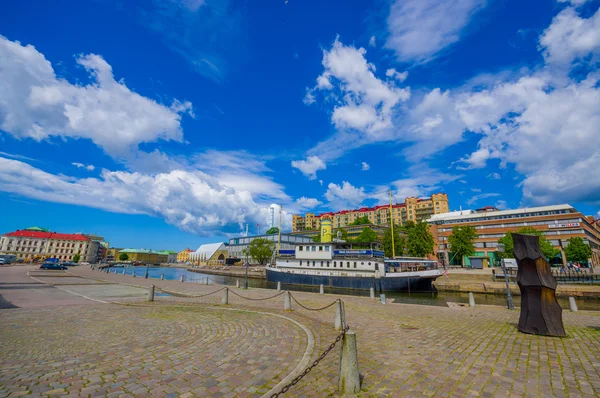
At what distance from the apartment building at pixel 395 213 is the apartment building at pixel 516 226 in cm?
2128

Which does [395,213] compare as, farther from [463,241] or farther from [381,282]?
[381,282]

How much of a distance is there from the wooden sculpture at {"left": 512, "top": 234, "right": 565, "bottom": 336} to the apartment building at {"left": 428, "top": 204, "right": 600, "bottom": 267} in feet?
193

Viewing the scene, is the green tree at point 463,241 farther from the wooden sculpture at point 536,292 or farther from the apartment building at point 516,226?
the wooden sculpture at point 536,292

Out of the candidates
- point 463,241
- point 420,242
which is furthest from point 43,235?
point 463,241

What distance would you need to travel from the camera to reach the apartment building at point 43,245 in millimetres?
105688

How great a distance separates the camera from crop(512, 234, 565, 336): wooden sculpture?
9125 millimetres

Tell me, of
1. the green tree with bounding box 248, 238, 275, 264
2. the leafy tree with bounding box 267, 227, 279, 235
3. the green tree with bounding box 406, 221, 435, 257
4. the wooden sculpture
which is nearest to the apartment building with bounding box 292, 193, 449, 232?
the leafy tree with bounding box 267, 227, 279, 235

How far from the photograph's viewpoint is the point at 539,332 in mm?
9227

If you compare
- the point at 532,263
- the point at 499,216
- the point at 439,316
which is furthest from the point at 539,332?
the point at 499,216

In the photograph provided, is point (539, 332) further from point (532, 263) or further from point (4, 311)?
point (4, 311)

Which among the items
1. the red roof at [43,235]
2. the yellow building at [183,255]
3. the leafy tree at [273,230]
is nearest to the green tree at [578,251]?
the leafy tree at [273,230]

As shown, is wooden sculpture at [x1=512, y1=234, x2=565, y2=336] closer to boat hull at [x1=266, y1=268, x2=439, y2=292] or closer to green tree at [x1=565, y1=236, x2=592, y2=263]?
boat hull at [x1=266, y1=268, x2=439, y2=292]

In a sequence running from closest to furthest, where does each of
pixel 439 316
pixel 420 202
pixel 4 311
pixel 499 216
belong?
pixel 4 311 → pixel 439 316 → pixel 499 216 → pixel 420 202

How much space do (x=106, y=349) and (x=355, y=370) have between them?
6.75m
